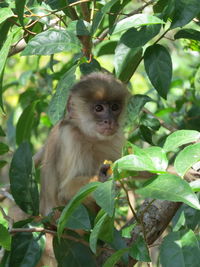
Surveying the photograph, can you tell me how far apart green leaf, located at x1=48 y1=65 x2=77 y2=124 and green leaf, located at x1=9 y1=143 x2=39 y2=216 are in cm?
46

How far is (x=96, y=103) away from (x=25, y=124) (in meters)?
0.67

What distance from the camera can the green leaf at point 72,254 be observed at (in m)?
2.86

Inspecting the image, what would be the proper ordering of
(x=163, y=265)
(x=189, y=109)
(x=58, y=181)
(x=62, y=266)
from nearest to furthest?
(x=163, y=265) < (x=62, y=266) < (x=58, y=181) < (x=189, y=109)

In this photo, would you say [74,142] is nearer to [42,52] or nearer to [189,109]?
[189,109]

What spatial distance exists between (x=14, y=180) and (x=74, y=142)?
1.90 m

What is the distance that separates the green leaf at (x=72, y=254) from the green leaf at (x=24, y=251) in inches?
4.2

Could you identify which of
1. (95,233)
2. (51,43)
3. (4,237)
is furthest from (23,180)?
(95,233)

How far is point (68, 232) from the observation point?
9.86 ft

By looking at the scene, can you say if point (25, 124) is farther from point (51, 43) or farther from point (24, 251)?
point (24, 251)

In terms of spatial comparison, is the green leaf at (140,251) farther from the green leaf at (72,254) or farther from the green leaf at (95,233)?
the green leaf at (72,254)

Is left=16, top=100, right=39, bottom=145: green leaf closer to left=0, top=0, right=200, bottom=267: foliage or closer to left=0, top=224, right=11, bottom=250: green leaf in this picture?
left=0, top=0, right=200, bottom=267: foliage

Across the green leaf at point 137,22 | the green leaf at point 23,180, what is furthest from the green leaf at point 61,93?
the green leaf at point 137,22

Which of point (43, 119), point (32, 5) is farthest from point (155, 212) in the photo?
point (43, 119)

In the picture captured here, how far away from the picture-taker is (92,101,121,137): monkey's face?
468 centimetres
